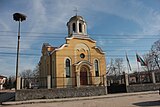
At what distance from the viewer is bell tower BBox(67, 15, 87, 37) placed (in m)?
29.7

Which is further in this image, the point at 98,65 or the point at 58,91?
the point at 98,65

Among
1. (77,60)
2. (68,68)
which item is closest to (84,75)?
(77,60)

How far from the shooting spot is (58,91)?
19250mm

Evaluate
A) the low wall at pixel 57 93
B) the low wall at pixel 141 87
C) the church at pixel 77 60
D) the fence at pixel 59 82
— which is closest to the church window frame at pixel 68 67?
the church at pixel 77 60

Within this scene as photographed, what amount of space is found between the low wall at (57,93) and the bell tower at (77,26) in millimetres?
11659

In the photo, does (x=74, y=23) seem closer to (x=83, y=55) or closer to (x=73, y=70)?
(x=83, y=55)

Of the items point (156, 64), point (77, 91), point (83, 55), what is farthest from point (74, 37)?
point (156, 64)

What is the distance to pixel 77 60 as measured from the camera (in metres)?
27.1

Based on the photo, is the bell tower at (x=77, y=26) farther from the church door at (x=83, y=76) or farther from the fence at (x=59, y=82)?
the fence at (x=59, y=82)

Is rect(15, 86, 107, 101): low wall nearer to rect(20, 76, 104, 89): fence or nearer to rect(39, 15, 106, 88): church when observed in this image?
rect(20, 76, 104, 89): fence

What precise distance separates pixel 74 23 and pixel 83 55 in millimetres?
6177

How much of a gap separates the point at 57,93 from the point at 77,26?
14015 millimetres

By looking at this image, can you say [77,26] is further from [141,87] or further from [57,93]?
[141,87]

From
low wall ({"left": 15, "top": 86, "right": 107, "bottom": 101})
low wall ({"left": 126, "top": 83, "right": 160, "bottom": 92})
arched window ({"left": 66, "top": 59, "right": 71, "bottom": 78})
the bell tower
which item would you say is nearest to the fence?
arched window ({"left": 66, "top": 59, "right": 71, "bottom": 78})
